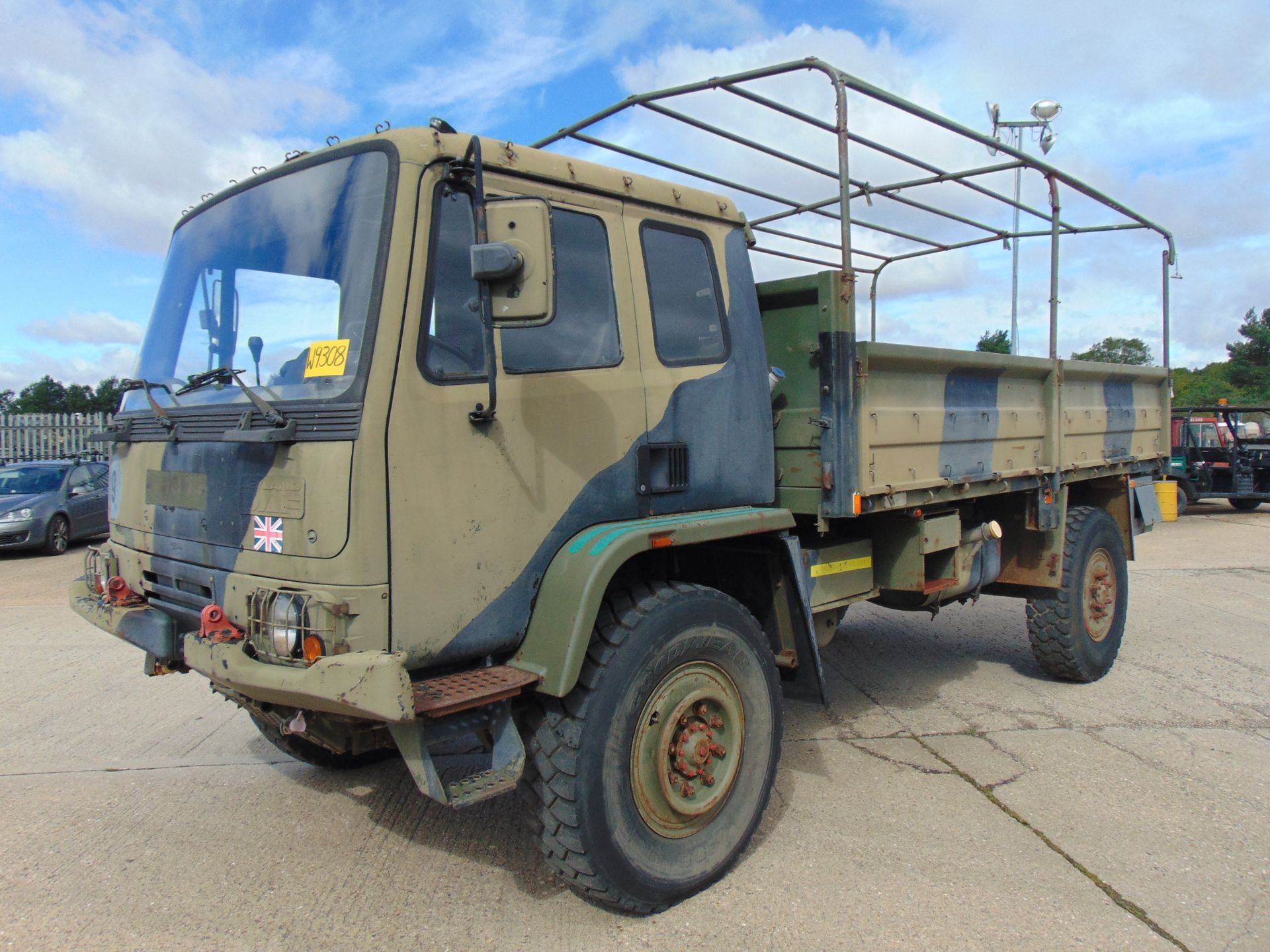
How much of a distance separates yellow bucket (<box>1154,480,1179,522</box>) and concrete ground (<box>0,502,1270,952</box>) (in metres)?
1.30

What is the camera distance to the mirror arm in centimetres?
263

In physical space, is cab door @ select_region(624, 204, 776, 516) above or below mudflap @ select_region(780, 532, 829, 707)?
above

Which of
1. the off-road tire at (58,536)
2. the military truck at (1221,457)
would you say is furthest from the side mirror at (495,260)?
the military truck at (1221,457)

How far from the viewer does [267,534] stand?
276 centimetres

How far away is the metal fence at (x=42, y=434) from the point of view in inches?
785

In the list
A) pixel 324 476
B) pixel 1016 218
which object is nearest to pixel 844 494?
pixel 324 476

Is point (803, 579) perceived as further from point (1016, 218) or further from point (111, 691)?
point (111, 691)

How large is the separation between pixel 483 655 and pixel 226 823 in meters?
1.81

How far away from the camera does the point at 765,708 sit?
353 centimetres

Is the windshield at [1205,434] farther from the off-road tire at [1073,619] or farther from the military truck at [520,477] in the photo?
the military truck at [520,477]

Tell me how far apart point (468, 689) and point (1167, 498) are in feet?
20.8

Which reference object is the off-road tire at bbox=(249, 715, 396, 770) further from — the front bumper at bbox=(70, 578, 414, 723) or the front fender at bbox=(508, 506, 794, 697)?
the front fender at bbox=(508, 506, 794, 697)

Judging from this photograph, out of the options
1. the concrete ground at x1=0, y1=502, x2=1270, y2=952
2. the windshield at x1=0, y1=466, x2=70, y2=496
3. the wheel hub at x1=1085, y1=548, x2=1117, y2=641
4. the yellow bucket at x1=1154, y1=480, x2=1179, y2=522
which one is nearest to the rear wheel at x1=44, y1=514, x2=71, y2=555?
the windshield at x1=0, y1=466, x2=70, y2=496

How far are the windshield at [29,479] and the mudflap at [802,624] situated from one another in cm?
1360
